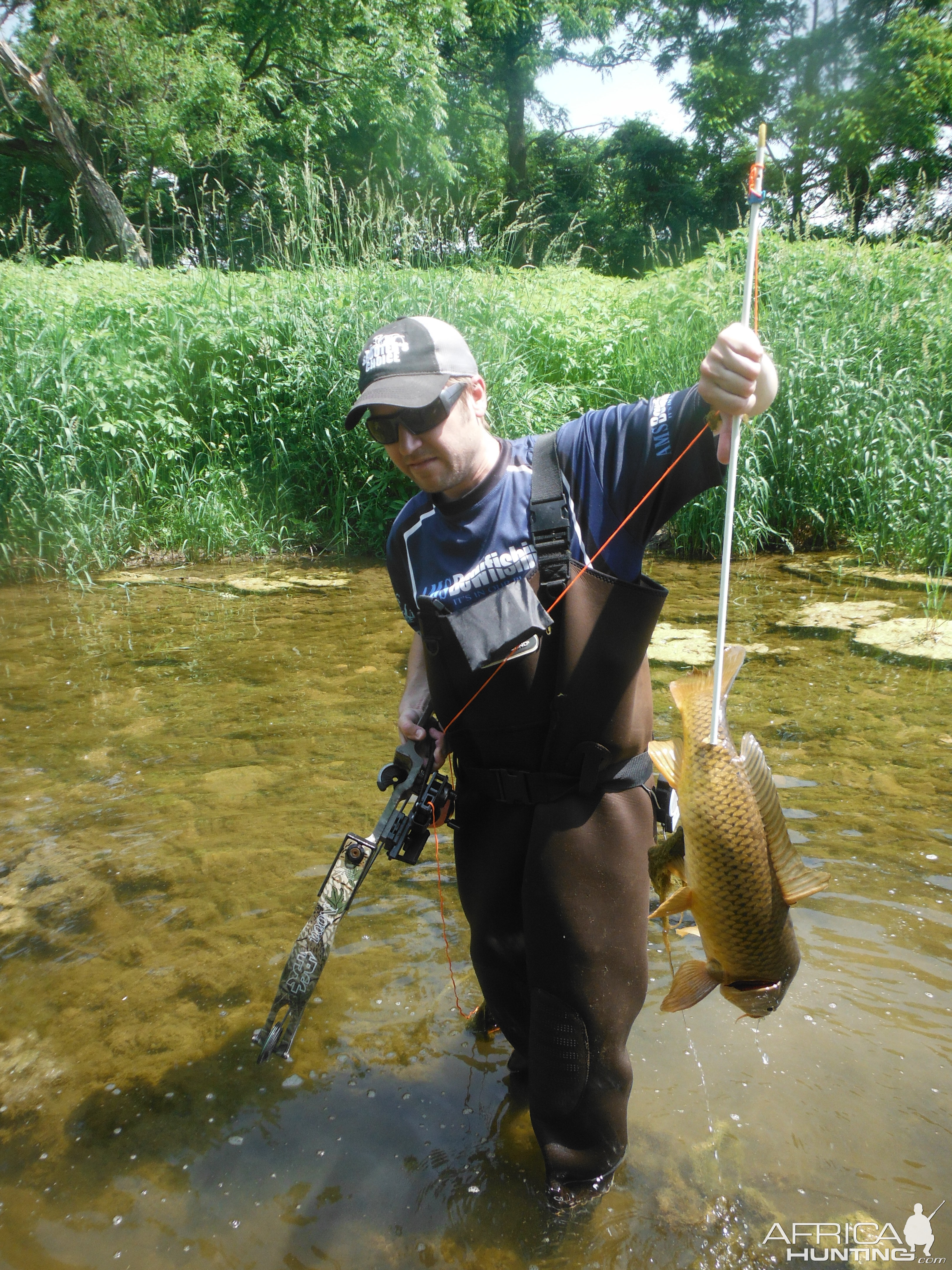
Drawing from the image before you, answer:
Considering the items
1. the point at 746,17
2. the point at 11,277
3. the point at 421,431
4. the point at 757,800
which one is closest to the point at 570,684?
the point at 757,800

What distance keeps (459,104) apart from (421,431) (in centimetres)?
3126

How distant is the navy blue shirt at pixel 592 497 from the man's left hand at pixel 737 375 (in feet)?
0.52

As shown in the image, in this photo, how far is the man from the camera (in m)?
2.10

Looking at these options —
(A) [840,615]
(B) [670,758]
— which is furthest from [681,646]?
(B) [670,758]

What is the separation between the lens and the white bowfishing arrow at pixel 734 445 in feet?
5.42

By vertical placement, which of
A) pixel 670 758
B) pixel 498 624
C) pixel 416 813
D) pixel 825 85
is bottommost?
pixel 416 813

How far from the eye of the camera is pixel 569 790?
2.17 meters

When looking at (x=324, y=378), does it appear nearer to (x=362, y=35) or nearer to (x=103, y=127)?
(x=103, y=127)

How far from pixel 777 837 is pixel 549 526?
0.85 metres

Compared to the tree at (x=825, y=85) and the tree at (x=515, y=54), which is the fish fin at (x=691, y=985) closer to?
the tree at (x=825, y=85)

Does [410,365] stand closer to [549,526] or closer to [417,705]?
[549,526]

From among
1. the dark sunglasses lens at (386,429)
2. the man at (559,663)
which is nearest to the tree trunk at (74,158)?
the dark sunglasses lens at (386,429)

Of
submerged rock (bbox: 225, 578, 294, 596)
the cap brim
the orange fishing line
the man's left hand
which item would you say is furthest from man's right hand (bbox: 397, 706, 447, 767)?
submerged rock (bbox: 225, 578, 294, 596)

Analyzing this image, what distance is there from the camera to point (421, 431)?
2.17 meters
